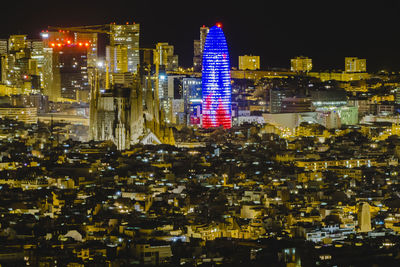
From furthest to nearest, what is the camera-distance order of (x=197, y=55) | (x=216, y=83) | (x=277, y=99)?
1. (x=197, y=55)
2. (x=277, y=99)
3. (x=216, y=83)

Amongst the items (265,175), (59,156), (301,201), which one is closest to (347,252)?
(301,201)

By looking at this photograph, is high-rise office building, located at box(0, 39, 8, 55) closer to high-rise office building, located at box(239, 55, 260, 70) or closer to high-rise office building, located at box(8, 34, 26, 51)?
high-rise office building, located at box(8, 34, 26, 51)

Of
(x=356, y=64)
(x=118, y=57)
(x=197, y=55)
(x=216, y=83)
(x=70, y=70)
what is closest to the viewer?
(x=216, y=83)

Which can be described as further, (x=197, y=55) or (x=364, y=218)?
(x=197, y=55)

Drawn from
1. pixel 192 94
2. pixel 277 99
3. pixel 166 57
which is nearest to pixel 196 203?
Result: pixel 277 99

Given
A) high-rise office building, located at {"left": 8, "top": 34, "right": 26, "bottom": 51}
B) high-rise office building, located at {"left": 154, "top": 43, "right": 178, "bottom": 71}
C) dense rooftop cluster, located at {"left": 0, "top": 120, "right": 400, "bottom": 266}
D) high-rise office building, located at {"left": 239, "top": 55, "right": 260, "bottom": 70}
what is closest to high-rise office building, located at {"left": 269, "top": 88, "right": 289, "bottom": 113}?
high-rise office building, located at {"left": 154, "top": 43, "right": 178, "bottom": 71}

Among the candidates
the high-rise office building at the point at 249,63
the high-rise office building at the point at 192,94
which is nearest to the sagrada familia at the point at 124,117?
the high-rise office building at the point at 192,94

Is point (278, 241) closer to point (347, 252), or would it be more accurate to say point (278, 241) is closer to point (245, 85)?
point (347, 252)

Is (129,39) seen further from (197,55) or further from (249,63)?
(249,63)
